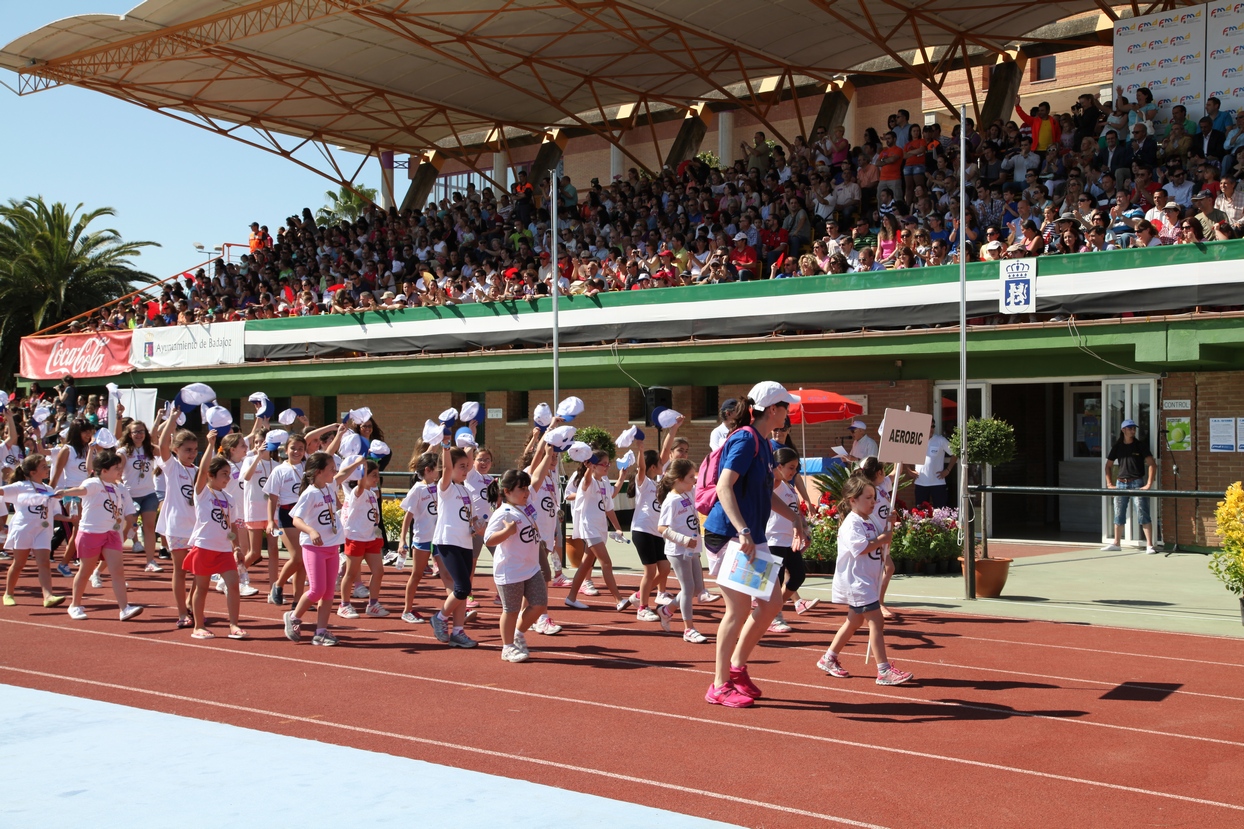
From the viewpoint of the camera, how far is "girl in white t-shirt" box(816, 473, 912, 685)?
8289 mm

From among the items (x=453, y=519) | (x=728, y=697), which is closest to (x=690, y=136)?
(x=453, y=519)

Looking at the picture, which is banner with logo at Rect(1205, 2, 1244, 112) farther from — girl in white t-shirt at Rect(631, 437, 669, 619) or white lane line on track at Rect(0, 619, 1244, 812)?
white lane line on track at Rect(0, 619, 1244, 812)

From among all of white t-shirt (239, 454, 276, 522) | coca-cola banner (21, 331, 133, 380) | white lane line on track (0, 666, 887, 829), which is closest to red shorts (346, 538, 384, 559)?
white t-shirt (239, 454, 276, 522)

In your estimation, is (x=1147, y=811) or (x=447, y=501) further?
(x=447, y=501)

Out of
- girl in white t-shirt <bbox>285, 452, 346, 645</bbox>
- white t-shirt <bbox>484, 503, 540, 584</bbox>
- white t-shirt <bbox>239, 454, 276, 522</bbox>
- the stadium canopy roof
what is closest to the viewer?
white t-shirt <bbox>484, 503, 540, 584</bbox>

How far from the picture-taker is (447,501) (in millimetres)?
10180

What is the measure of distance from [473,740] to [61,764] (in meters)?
2.20

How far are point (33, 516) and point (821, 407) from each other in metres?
11.7

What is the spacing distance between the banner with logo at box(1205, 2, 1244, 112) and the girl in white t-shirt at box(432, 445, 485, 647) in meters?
15.5

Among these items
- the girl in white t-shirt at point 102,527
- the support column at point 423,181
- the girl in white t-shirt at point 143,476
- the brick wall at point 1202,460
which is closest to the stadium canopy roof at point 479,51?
the support column at point 423,181

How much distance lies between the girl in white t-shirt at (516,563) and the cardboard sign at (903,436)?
3716mm

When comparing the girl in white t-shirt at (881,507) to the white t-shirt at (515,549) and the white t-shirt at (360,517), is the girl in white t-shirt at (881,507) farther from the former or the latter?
the white t-shirt at (360,517)

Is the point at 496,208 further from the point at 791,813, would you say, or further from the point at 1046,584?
the point at 791,813

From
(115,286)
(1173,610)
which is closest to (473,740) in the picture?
(1173,610)
